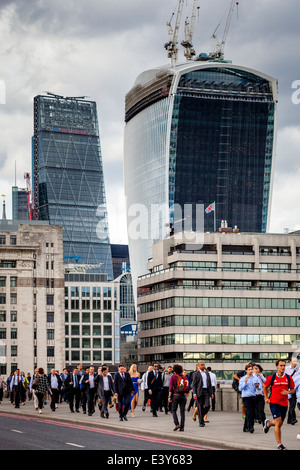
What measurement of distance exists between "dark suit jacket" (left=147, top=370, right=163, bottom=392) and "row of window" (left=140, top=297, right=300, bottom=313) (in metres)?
102

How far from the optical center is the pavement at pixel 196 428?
97.5 feet

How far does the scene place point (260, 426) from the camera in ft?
125

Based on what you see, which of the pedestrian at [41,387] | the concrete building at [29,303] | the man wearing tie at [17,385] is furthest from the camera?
the concrete building at [29,303]

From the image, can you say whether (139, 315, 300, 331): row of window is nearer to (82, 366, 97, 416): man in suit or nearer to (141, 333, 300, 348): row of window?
(141, 333, 300, 348): row of window

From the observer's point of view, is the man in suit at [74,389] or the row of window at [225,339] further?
the row of window at [225,339]

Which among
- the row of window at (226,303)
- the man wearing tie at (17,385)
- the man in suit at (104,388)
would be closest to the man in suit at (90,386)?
the man in suit at (104,388)

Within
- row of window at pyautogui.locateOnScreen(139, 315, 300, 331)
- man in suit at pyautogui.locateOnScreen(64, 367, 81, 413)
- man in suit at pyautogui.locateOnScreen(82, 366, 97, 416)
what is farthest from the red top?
row of window at pyautogui.locateOnScreen(139, 315, 300, 331)

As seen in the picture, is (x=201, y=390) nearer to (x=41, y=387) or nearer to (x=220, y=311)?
(x=41, y=387)

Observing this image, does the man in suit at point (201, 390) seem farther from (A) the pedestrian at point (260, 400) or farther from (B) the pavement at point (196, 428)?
(A) the pedestrian at point (260, 400)

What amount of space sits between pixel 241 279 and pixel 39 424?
117859 millimetres

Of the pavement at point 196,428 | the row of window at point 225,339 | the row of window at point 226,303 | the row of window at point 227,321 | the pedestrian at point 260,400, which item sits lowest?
the pavement at point 196,428

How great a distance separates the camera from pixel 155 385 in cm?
4681

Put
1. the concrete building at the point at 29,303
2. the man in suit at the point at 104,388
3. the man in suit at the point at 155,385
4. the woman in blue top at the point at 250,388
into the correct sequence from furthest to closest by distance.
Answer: the concrete building at the point at 29,303, the man in suit at the point at 155,385, the man in suit at the point at 104,388, the woman in blue top at the point at 250,388
